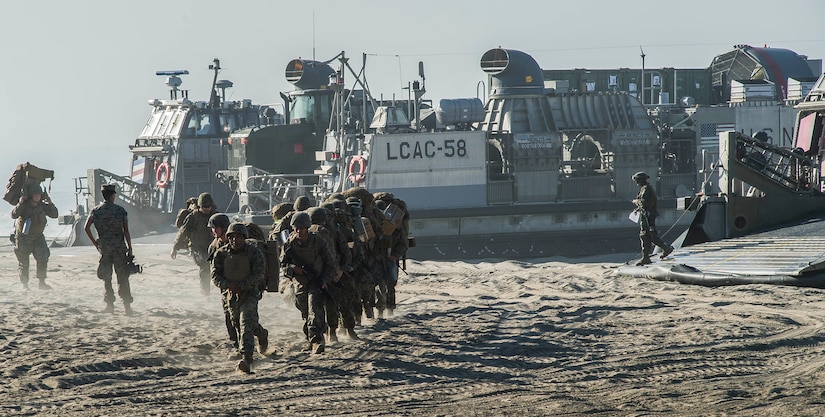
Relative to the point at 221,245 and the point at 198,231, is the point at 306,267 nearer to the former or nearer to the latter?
the point at 221,245

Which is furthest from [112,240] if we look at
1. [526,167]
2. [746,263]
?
[526,167]

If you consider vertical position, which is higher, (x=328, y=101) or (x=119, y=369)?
(x=328, y=101)

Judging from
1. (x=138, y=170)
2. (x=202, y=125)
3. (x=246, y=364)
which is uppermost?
(x=202, y=125)

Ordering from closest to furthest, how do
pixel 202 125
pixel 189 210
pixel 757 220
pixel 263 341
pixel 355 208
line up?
pixel 263 341 < pixel 355 208 < pixel 189 210 < pixel 757 220 < pixel 202 125

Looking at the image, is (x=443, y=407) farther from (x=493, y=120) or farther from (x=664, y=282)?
(x=493, y=120)

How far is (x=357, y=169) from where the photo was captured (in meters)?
20.7

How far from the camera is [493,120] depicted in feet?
74.1

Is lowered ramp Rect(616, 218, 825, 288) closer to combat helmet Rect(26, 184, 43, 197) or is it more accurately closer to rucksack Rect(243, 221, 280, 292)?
rucksack Rect(243, 221, 280, 292)

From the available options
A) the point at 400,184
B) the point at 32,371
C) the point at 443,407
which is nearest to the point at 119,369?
the point at 32,371

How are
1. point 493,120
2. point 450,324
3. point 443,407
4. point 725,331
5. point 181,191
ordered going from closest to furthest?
point 443,407 < point 725,331 < point 450,324 < point 493,120 < point 181,191

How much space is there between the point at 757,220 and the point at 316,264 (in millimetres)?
10059

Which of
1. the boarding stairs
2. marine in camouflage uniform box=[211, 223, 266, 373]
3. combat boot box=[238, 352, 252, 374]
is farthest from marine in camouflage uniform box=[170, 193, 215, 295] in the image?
the boarding stairs

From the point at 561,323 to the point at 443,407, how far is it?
4.05 metres

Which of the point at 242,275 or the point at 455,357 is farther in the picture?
the point at 455,357
